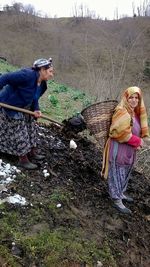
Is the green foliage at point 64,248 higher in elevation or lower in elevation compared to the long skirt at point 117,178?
lower

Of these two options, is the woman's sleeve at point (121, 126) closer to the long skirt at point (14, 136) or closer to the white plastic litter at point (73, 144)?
the long skirt at point (14, 136)

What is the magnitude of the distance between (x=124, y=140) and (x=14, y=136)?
4.06 feet

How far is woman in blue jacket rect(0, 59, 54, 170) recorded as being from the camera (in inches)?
170

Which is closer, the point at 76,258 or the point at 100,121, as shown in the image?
the point at 76,258

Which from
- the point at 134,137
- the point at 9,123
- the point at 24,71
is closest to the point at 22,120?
the point at 9,123

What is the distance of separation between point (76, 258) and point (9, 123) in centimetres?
169

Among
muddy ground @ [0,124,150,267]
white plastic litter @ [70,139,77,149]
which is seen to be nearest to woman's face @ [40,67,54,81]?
muddy ground @ [0,124,150,267]

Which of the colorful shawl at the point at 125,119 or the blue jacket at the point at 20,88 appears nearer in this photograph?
the colorful shawl at the point at 125,119

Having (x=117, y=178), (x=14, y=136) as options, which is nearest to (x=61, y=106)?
(x=14, y=136)

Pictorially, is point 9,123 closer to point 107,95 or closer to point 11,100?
point 11,100

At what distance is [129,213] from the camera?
180 inches

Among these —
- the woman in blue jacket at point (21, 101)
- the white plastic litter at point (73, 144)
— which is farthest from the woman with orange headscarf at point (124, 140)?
the white plastic litter at point (73, 144)

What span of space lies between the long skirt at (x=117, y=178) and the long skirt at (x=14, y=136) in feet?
3.24

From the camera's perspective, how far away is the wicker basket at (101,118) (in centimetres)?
432
